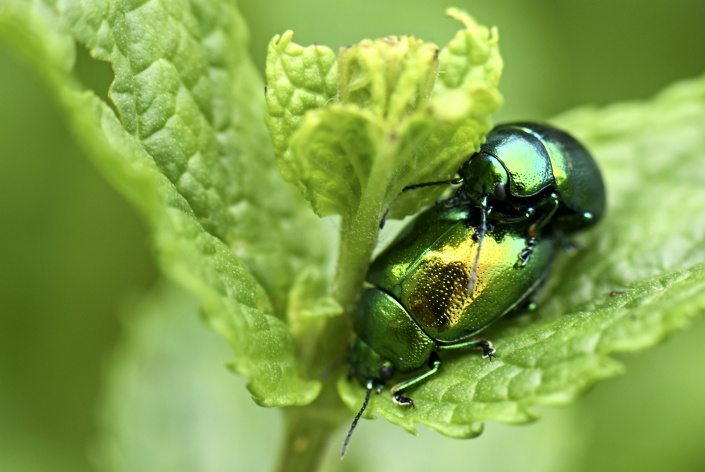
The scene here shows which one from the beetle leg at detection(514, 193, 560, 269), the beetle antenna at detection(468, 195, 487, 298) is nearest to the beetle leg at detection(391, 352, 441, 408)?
the beetle antenna at detection(468, 195, 487, 298)

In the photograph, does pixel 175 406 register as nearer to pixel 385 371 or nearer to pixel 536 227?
pixel 385 371

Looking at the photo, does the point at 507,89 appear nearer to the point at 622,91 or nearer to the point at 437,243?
the point at 622,91

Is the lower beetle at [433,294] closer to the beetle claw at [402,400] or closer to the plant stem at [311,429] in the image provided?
the beetle claw at [402,400]

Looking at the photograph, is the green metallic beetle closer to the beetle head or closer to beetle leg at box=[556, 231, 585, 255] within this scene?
the beetle head

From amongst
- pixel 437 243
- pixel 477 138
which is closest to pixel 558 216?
pixel 437 243

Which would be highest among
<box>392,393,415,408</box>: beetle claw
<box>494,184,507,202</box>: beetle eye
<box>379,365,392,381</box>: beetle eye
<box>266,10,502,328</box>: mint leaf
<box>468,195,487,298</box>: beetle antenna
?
<box>266,10,502,328</box>: mint leaf
